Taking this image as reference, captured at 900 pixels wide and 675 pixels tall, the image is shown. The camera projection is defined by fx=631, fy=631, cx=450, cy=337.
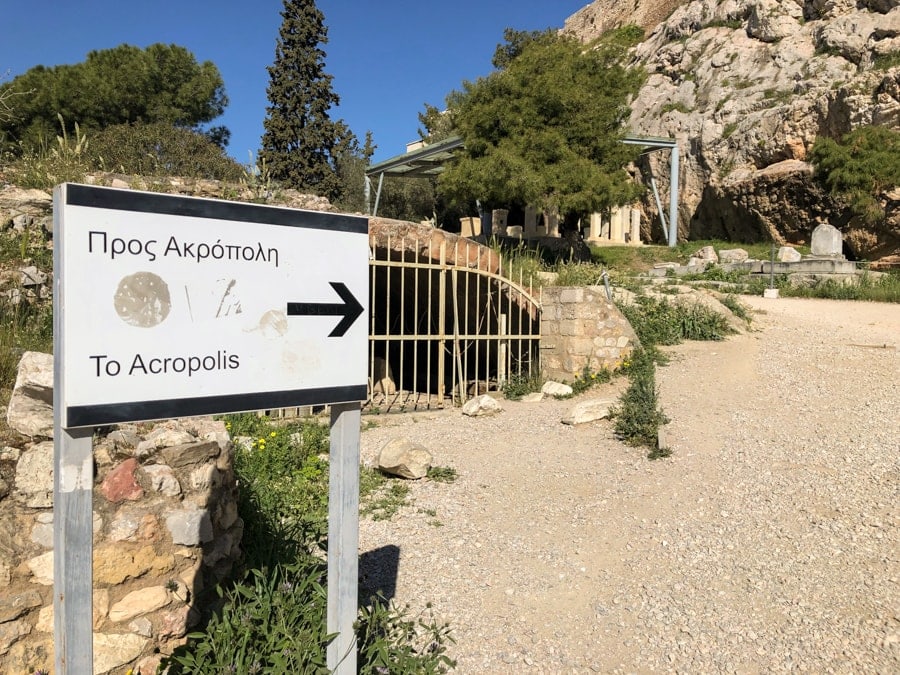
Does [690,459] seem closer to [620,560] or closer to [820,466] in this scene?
[820,466]

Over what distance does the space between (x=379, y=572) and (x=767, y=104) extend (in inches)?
1095

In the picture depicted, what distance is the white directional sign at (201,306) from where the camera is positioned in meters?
1.45

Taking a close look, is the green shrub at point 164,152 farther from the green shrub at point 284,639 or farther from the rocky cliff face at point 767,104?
the rocky cliff face at point 767,104

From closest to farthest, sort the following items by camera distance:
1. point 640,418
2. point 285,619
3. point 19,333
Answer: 1. point 285,619
2. point 19,333
3. point 640,418

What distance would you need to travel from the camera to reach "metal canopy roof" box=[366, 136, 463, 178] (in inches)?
806


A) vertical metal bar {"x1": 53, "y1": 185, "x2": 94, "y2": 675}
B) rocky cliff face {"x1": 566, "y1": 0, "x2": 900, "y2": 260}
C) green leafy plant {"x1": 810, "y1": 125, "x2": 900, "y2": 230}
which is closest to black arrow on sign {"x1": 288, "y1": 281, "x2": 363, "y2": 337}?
vertical metal bar {"x1": 53, "y1": 185, "x2": 94, "y2": 675}

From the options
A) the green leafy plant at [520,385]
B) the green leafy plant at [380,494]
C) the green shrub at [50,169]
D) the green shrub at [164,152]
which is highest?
the green shrub at [164,152]

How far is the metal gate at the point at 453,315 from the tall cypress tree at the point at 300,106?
14866mm

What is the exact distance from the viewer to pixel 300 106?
23734 mm

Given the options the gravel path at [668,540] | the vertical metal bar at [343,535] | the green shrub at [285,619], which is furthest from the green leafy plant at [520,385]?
the vertical metal bar at [343,535]

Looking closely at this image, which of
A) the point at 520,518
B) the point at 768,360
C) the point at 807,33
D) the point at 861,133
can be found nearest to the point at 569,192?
the point at 768,360

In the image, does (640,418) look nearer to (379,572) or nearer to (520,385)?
(520,385)

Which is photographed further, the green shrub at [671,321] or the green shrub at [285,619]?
the green shrub at [671,321]

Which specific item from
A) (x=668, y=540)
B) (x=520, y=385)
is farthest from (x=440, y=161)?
(x=668, y=540)
